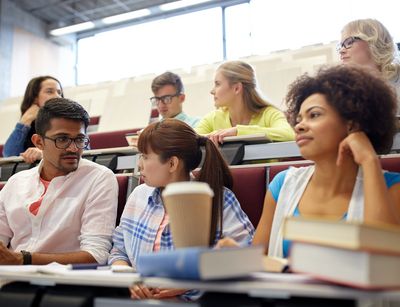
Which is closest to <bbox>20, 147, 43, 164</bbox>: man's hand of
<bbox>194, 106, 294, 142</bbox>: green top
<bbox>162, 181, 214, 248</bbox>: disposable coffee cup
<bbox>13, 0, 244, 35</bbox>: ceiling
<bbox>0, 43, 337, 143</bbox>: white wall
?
<bbox>194, 106, 294, 142</bbox>: green top

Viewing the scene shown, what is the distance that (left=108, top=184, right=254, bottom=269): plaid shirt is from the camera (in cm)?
108

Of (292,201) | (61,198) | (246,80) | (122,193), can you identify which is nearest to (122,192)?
(122,193)

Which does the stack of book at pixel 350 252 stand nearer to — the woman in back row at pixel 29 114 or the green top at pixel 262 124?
the green top at pixel 262 124

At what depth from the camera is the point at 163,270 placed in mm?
589

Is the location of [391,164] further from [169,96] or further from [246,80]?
[169,96]

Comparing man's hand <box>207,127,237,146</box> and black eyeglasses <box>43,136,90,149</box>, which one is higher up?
man's hand <box>207,127,237,146</box>

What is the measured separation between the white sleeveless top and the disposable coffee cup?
1.00 feet

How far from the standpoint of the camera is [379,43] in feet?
5.46

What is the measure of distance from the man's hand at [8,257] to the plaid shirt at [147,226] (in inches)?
8.3

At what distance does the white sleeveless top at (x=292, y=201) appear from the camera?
917 mm

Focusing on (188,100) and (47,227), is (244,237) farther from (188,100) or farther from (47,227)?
(188,100)

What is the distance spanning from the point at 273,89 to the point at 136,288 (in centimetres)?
183

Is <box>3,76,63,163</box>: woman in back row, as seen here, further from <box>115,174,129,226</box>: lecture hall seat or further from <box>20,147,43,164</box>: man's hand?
<box>115,174,129,226</box>: lecture hall seat

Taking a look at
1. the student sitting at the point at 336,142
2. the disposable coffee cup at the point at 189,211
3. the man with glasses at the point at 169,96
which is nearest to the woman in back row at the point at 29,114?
the man with glasses at the point at 169,96
